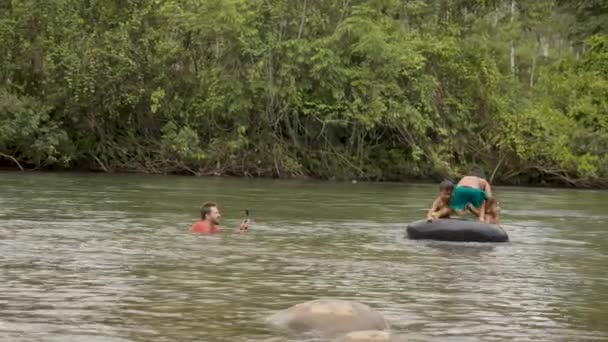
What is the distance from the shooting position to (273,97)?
141 feet

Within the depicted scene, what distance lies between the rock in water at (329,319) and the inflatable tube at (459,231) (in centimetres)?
893

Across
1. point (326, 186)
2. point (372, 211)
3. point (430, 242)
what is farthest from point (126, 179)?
point (430, 242)

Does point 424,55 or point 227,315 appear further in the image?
point 424,55

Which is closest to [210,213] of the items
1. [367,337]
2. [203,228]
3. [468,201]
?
[203,228]

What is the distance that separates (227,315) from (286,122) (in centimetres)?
3325

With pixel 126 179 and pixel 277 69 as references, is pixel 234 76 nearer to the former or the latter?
pixel 277 69

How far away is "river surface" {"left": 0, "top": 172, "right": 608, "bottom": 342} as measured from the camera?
35.8 feet

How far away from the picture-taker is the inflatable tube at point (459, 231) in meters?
19.4

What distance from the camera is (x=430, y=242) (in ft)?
64.0

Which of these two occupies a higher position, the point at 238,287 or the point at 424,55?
the point at 424,55

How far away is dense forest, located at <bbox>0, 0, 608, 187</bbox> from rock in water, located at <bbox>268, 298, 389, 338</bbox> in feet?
104

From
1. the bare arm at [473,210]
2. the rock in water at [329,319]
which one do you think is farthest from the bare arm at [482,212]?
the rock in water at [329,319]

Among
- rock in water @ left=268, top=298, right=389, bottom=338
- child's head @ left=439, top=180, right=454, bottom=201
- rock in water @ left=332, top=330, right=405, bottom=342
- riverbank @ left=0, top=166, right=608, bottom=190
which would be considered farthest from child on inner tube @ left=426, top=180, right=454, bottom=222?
riverbank @ left=0, top=166, right=608, bottom=190

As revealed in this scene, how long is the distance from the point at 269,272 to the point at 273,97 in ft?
93.7
